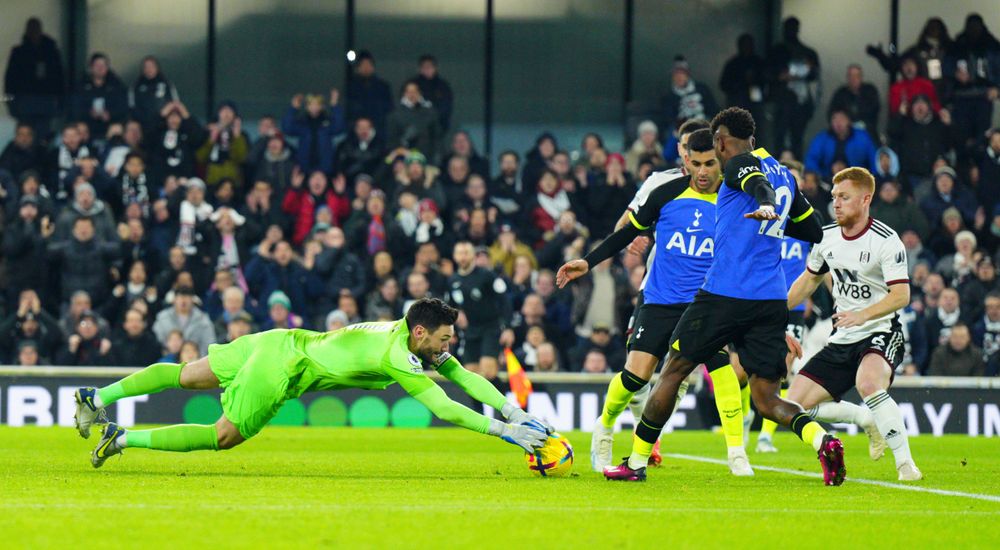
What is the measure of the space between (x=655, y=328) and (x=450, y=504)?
2707 millimetres

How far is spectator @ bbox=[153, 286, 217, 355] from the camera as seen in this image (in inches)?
715

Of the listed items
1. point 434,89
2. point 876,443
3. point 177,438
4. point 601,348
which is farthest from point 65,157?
point 876,443

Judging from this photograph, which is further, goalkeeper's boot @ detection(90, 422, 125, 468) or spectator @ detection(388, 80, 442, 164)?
spectator @ detection(388, 80, 442, 164)

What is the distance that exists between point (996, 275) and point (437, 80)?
7507 mm

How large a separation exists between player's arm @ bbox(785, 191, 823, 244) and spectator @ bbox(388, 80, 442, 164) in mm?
12045

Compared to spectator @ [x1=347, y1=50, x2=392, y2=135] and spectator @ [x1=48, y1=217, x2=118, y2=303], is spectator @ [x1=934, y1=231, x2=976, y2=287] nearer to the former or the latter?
spectator @ [x1=347, y1=50, x2=392, y2=135]

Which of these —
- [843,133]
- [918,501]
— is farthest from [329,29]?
[918,501]

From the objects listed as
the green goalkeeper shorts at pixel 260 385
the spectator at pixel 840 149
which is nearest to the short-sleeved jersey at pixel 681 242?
the green goalkeeper shorts at pixel 260 385

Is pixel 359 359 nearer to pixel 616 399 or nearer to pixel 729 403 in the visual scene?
pixel 616 399

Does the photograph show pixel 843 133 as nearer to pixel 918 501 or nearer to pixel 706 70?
pixel 706 70

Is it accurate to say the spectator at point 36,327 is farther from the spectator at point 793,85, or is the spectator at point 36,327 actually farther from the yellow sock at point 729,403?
the yellow sock at point 729,403

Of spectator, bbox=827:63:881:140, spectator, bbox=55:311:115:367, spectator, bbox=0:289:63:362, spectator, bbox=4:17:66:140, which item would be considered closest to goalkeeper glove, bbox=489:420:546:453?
spectator, bbox=55:311:115:367

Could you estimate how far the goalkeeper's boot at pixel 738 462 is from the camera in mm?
9794

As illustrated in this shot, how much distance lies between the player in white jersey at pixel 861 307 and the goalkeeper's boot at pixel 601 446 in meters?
1.23
